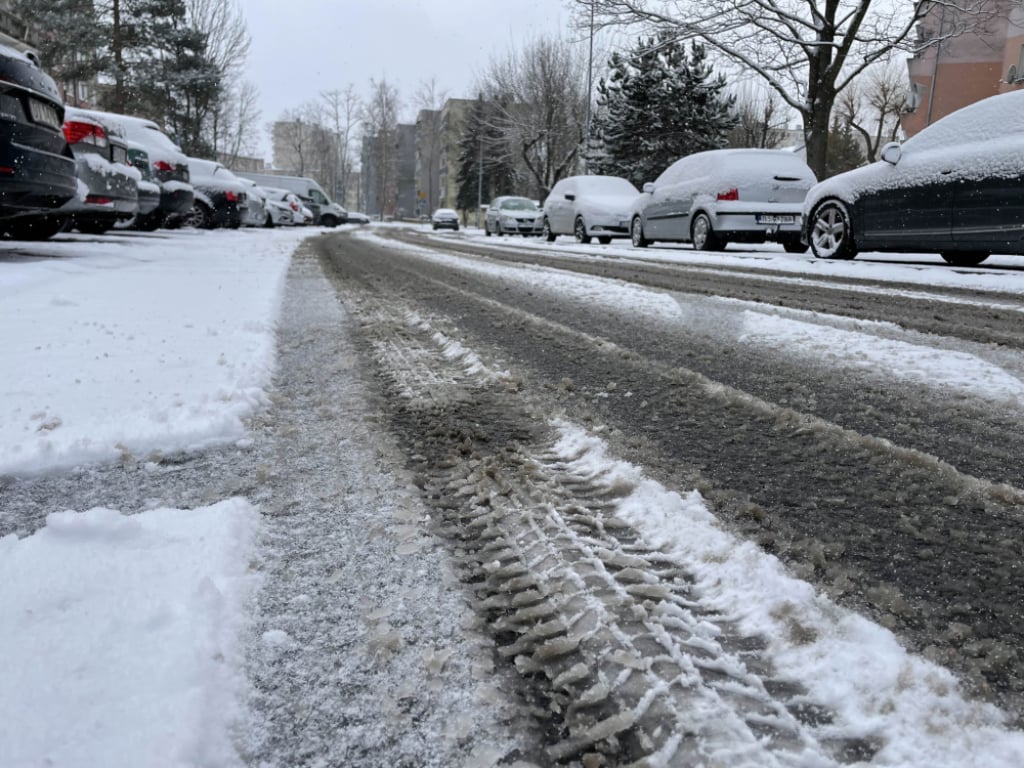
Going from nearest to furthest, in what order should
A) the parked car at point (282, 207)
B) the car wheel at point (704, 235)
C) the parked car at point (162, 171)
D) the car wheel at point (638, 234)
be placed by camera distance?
the car wheel at point (704, 235), the parked car at point (162, 171), the car wheel at point (638, 234), the parked car at point (282, 207)

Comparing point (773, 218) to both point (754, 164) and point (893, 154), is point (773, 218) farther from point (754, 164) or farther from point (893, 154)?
point (893, 154)

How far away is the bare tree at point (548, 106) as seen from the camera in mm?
39250

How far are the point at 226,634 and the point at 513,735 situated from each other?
508 millimetres

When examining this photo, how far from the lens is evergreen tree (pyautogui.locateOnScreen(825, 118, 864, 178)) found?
2009 inches

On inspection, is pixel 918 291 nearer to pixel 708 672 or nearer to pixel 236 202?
pixel 708 672

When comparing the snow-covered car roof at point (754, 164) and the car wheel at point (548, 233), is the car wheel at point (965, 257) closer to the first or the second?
the snow-covered car roof at point (754, 164)

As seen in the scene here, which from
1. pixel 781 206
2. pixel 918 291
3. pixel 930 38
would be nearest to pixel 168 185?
pixel 781 206

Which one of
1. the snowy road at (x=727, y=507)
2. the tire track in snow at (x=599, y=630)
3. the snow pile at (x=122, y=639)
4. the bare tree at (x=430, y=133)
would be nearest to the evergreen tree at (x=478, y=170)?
the bare tree at (x=430, y=133)

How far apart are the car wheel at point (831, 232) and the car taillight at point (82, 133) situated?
30.2 feet

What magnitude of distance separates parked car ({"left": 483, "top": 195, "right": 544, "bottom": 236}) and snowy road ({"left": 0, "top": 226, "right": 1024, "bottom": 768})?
2395 cm

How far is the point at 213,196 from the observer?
17172 millimetres

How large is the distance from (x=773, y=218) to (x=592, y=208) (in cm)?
641

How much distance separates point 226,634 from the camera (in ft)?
3.79

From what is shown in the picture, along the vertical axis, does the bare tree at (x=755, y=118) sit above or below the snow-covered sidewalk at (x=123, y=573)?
above
